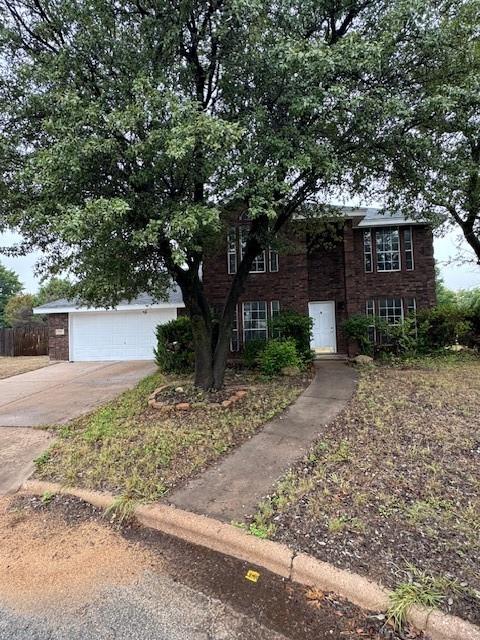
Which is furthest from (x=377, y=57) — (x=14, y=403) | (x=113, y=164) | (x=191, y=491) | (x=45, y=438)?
(x=14, y=403)

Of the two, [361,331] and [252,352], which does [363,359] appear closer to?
[361,331]

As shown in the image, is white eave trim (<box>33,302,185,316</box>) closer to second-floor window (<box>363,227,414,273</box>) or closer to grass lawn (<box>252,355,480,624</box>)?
second-floor window (<box>363,227,414,273</box>)

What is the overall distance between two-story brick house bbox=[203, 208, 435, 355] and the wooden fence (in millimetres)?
12038

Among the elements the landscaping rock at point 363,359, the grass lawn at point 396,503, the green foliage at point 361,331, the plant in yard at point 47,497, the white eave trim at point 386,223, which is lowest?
the plant in yard at point 47,497

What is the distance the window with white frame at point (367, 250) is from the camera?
14.5 m

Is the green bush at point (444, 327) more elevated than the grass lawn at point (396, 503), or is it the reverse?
the green bush at point (444, 327)

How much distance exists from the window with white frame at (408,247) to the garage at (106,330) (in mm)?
8995

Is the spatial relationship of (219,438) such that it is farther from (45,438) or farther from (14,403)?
(14,403)

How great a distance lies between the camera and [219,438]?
5.32 m

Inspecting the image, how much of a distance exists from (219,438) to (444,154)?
264 inches

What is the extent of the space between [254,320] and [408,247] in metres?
6.40

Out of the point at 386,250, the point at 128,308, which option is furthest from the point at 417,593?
the point at 128,308

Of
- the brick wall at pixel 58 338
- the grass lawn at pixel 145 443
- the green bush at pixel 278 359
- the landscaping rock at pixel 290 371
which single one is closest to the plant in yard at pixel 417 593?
the grass lawn at pixel 145 443

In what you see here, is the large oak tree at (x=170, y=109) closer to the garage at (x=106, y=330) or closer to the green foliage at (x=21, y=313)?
the garage at (x=106, y=330)
